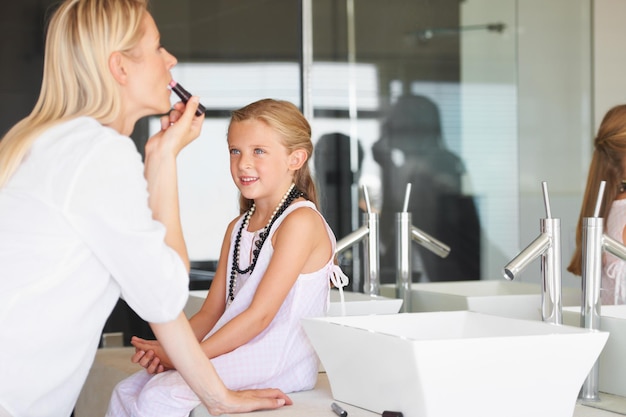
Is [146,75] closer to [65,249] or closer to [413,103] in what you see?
[65,249]

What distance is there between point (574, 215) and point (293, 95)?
0.83 meters

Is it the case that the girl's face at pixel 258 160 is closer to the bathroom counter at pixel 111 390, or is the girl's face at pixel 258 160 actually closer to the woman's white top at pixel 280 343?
the woman's white top at pixel 280 343

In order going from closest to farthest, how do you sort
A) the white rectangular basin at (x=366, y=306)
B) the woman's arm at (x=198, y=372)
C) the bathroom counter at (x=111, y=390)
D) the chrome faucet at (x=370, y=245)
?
the woman's arm at (x=198, y=372) < the bathroom counter at (x=111, y=390) < the white rectangular basin at (x=366, y=306) < the chrome faucet at (x=370, y=245)

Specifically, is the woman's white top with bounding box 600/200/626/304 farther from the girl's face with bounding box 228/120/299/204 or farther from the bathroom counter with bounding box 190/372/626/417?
the girl's face with bounding box 228/120/299/204

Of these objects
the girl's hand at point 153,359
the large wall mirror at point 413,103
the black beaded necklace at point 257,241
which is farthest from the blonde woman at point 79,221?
the large wall mirror at point 413,103

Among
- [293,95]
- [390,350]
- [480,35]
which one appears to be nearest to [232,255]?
[390,350]

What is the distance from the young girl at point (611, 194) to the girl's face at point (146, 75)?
0.89 meters

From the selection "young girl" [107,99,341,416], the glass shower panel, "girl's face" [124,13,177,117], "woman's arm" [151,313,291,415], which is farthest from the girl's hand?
the glass shower panel

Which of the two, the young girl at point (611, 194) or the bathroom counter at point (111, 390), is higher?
the young girl at point (611, 194)

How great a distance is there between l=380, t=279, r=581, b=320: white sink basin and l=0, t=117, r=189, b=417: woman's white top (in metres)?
0.89

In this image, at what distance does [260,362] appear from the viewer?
1.58m

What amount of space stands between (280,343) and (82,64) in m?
0.60

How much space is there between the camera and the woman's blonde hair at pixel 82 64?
124cm

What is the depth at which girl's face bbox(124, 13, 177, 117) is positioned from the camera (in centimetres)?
129
